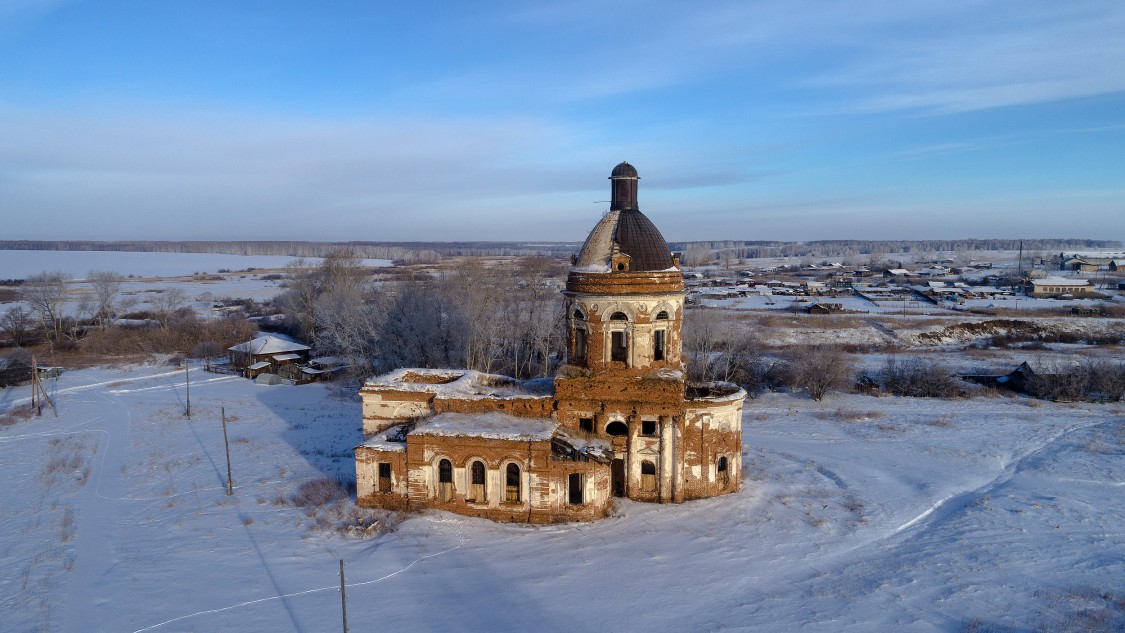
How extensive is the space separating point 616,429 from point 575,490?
248cm

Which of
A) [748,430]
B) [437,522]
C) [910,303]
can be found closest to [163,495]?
[437,522]

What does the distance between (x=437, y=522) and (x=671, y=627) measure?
7472 mm

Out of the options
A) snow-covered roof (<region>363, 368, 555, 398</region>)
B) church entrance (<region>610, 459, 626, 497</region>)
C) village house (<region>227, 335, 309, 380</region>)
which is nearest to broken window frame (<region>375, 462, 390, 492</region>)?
snow-covered roof (<region>363, 368, 555, 398</region>)

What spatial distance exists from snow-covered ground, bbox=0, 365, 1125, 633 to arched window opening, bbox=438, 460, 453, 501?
68 centimetres

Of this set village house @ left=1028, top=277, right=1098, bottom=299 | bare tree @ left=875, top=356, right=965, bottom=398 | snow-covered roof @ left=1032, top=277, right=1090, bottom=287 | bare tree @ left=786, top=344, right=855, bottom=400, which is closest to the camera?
bare tree @ left=786, top=344, right=855, bottom=400

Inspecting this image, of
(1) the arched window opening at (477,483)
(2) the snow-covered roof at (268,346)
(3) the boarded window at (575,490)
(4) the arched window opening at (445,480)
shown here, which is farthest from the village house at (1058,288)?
(4) the arched window opening at (445,480)

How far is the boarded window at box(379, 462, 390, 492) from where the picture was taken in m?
19.0

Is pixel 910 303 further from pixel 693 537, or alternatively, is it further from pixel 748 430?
pixel 693 537

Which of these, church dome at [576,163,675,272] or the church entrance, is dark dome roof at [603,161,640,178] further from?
the church entrance

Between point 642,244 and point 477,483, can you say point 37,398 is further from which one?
point 642,244

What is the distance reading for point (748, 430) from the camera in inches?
1157

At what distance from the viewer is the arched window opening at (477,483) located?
1842 cm

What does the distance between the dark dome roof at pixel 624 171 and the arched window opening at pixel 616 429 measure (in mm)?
8208

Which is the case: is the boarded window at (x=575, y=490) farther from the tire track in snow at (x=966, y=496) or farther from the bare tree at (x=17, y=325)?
the bare tree at (x=17, y=325)
